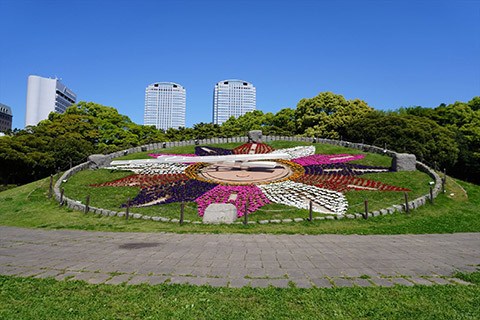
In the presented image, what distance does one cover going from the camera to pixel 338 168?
23.0 metres

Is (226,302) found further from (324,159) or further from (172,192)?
(324,159)

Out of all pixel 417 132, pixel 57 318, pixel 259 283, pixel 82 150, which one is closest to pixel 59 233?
pixel 57 318

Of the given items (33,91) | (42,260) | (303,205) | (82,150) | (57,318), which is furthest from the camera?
(33,91)

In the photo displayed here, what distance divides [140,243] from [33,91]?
143688mm

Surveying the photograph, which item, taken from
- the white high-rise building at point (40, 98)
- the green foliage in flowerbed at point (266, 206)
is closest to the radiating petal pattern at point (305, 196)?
the green foliage in flowerbed at point (266, 206)


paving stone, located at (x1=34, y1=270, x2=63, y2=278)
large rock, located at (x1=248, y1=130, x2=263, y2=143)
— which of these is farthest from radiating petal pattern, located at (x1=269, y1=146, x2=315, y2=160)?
paving stone, located at (x1=34, y1=270, x2=63, y2=278)

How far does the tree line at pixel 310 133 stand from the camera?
31.9 m

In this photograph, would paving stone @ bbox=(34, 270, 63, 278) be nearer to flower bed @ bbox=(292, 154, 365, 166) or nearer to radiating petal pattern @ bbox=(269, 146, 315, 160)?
flower bed @ bbox=(292, 154, 365, 166)

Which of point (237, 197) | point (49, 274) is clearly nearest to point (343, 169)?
point (237, 197)

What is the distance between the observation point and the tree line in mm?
31875

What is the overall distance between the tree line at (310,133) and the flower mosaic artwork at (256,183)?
11.4 m

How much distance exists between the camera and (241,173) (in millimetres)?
22750

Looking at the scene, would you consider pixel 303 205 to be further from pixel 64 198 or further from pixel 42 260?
pixel 64 198

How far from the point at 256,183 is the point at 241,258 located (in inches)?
506
